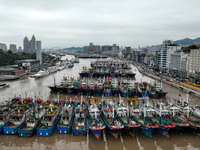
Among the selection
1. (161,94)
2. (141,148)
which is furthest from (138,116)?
(161,94)

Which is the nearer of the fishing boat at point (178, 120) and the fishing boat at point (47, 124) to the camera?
the fishing boat at point (47, 124)

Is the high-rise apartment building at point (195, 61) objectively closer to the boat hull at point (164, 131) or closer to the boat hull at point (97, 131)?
the boat hull at point (164, 131)

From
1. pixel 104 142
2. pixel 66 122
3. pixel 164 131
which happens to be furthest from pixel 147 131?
pixel 66 122

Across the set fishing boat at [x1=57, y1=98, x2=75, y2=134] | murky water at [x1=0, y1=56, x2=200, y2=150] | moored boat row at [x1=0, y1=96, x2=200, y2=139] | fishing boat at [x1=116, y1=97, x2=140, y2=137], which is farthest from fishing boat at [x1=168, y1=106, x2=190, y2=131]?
fishing boat at [x1=57, y1=98, x2=75, y2=134]

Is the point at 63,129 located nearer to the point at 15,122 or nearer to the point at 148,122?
the point at 15,122

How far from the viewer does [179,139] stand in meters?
11.2

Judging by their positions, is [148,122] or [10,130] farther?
[148,122]

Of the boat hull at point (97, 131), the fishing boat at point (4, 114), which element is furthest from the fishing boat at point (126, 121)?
the fishing boat at point (4, 114)

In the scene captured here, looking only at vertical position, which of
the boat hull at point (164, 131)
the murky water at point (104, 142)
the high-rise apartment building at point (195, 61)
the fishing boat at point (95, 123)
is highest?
the high-rise apartment building at point (195, 61)

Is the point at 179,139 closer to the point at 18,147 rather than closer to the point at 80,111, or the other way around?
the point at 80,111

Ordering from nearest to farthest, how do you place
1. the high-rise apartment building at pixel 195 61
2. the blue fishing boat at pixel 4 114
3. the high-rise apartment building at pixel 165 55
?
the blue fishing boat at pixel 4 114, the high-rise apartment building at pixel 195 61, the high-rise apartment building at pixel 165 55

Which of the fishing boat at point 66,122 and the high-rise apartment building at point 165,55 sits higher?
the high-rise apartment building at point 165,55

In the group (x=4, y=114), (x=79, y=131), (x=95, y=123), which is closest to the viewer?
(x=79, y=131)

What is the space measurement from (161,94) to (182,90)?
184 inches
